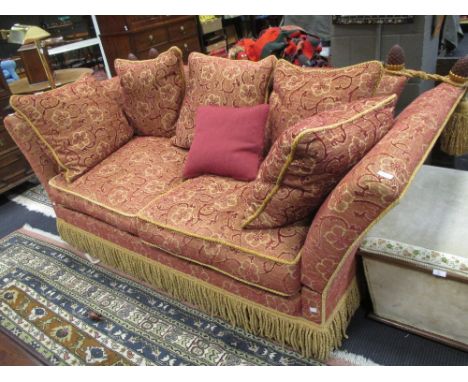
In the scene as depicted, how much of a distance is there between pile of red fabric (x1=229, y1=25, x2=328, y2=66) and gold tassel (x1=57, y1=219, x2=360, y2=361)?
4.37 ft

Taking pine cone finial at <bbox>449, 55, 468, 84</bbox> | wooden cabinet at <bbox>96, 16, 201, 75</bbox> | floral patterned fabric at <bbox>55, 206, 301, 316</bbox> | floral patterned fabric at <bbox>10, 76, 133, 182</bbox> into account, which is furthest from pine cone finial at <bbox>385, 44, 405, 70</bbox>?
wooden cabinet at <bbox>96, 16, 201, 75</bbox>

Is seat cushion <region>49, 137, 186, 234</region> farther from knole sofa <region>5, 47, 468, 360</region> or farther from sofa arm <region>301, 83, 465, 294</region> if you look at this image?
sofa arm <region>301, 83, 465, 294</region>

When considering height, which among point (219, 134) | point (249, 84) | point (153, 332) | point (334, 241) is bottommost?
point (153, 332)

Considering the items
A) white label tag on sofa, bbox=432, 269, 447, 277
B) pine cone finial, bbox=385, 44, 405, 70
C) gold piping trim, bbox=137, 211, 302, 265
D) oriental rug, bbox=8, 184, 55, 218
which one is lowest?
oriental rug, bbox=8, 184, 55, 218

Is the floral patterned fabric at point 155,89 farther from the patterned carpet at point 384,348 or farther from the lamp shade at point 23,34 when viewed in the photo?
the patterned carpet at point 384,348

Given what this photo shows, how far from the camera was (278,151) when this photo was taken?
112 cm

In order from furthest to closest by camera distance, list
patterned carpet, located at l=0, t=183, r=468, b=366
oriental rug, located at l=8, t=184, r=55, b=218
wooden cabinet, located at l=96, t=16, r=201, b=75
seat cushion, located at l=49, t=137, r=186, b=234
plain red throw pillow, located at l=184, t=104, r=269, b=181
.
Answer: wooden cabinet, located at l=96, t=16, r=201, b=75
oriental rug, located at l=8, t=184, r=55, b=218
seat cushion, located at l=49, t=137, r=186, b=234
plain red throw pillow, located at l=184, t=104, r=269, b=181
patterned carpet, located at l=0, t=183, r=468, b=366

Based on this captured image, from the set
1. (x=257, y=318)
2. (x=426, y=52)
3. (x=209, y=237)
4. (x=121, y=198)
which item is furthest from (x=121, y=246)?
(x=426, y=52)

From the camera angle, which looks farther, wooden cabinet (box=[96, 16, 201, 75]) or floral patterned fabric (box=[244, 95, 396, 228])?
wooden cabinet (box=[96, 16, 201, 75])

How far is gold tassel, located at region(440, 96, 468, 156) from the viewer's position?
1512 millimetres

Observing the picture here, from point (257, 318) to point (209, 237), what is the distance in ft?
1.14

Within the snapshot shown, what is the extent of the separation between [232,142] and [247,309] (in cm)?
68

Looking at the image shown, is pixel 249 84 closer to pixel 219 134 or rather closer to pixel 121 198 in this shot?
pixel 219 134

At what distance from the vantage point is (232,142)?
162 cm
